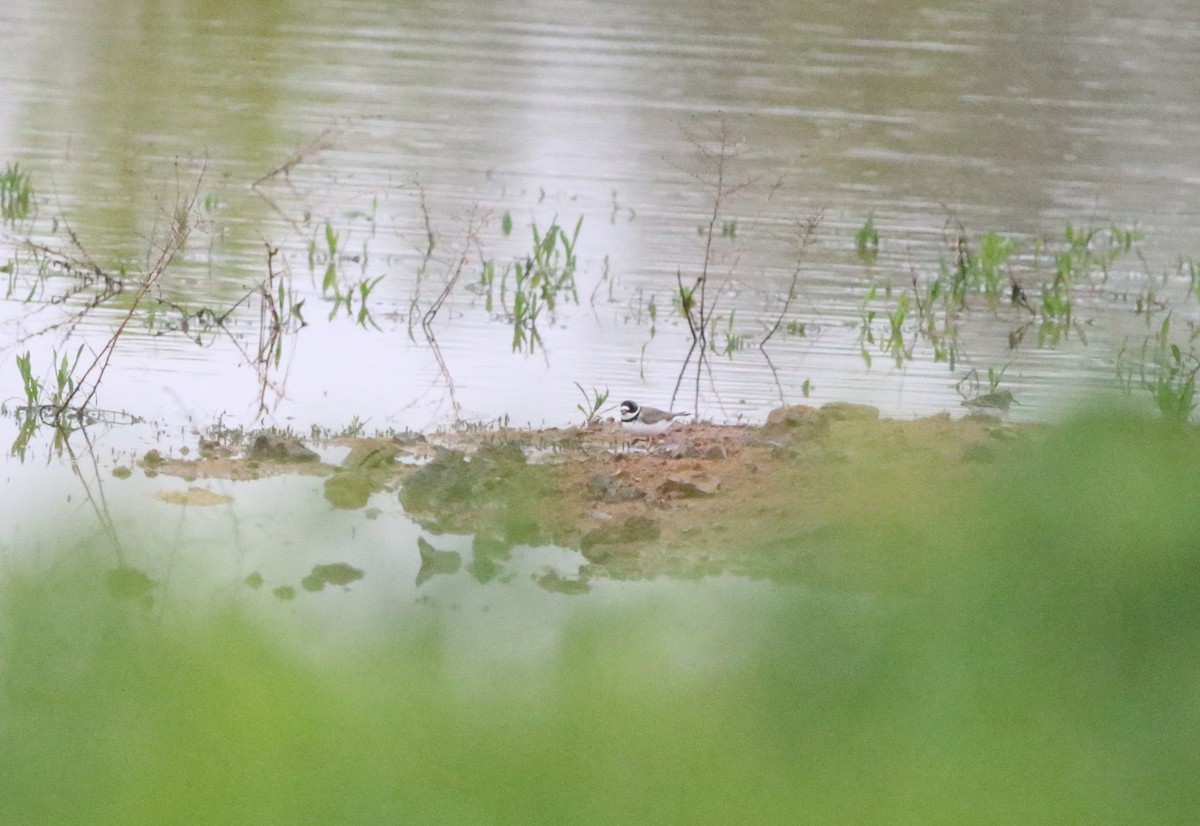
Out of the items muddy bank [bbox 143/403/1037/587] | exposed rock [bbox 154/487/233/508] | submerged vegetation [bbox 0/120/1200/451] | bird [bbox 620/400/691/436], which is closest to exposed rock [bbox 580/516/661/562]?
muddy bank [bbox 143/403/1037/587]

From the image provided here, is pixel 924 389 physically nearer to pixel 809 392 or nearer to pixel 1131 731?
pixel 809 392

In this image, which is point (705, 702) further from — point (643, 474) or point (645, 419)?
point (645, 419)

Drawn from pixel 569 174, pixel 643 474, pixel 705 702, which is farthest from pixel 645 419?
pixel 569 174

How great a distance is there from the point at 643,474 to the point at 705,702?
11.5 ft

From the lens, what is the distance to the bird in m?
6.66

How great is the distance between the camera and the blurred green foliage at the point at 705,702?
2.33 meters

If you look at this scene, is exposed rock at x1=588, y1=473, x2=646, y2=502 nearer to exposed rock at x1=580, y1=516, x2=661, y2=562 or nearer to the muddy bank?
the muddy bank

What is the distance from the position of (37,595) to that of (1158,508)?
1722mm

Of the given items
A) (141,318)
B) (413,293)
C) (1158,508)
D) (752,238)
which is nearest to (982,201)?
(752,238)

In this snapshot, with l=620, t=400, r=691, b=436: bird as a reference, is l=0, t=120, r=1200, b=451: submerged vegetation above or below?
above

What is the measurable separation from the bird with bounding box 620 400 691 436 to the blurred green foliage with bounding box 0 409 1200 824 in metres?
3.55

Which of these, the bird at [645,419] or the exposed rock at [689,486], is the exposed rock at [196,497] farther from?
the bird at [645,419]

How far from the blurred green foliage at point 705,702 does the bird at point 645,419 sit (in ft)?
11.7

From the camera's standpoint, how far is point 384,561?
329 centimetres
